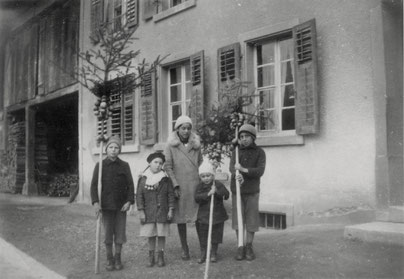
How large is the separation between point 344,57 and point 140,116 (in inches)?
197

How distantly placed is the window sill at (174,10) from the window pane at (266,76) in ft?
6.97

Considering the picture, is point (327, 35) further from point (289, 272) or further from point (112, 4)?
point (112, 4)

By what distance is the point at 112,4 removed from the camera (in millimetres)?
11625

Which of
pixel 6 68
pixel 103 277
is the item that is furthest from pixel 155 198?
pixel 6 68

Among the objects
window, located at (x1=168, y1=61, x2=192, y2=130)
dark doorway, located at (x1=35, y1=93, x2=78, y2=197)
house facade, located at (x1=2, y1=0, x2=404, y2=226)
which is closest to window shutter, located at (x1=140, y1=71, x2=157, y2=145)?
house facade, located at (x1=2, y1=0, x2=404, y2=226)

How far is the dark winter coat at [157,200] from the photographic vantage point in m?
5.12

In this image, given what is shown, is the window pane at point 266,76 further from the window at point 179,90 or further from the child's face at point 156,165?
the child's face at point 156,165

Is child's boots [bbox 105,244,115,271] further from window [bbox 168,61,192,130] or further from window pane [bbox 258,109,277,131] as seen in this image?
window [bbox 168,61,192,130]

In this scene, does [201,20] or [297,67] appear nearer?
[297,67]

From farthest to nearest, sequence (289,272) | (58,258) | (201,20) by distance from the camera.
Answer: (201,20)
(58,258)
(289,272)

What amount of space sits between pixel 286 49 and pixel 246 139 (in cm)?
286

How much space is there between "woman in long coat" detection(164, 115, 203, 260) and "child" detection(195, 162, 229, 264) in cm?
17

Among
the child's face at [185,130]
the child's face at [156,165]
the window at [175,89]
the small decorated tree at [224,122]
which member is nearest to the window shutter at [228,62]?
the window at [175,89]

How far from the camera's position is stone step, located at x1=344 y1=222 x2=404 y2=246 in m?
5.16
